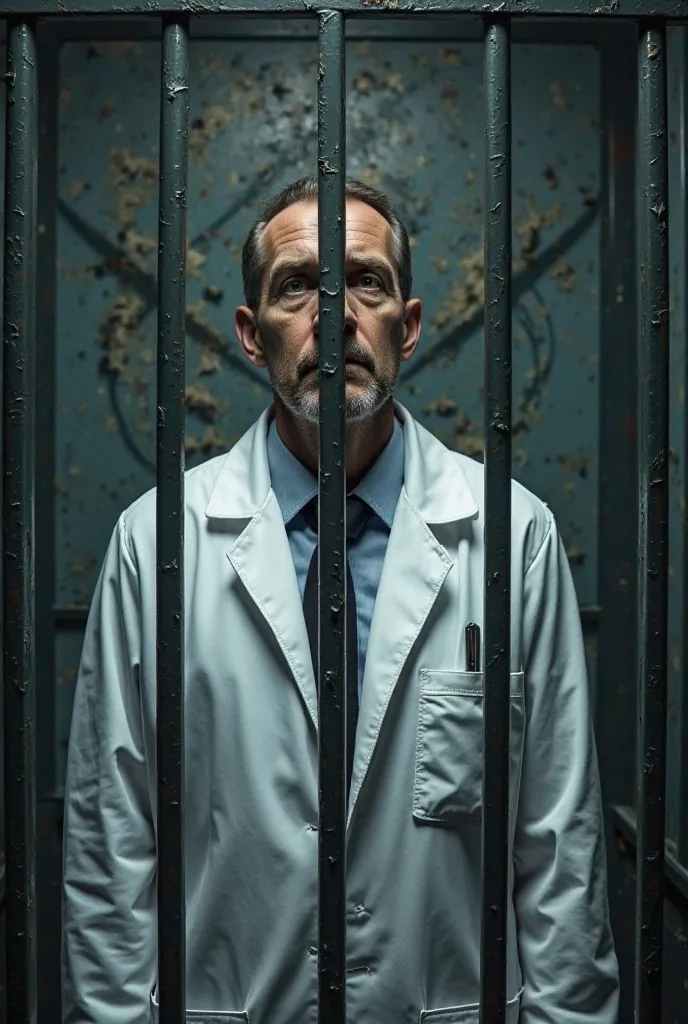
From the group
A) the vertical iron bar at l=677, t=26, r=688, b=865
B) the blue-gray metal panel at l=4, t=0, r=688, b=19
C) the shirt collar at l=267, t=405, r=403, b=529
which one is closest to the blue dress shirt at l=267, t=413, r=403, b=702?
the shirt collar at l=267, t=405, r=403, b=529

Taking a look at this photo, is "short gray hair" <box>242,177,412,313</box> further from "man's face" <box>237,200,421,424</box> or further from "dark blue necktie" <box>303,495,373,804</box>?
"dark blue necktie" <box>303,495,373,804</box>

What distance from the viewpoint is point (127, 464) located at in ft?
7.41

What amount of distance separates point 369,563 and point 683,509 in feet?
2.23

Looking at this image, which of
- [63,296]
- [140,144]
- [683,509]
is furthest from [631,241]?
[63,296]

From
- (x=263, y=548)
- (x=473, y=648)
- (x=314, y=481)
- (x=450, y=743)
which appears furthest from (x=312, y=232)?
(x=450, y=743)

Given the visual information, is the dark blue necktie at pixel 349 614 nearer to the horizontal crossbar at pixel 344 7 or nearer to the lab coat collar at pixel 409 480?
the lab coat collar at pixel 409 480

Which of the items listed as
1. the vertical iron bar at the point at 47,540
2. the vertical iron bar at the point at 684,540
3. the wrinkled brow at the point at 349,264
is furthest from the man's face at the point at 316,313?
the vertical iron bar at the point at 47,540

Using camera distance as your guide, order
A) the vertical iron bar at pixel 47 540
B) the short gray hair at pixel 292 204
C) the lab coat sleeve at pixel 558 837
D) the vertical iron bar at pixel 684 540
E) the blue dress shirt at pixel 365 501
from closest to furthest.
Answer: the lab coat sleeve at pixel 558 837, the blue dress shirt at pixel 365 501, the short gray hair at pixel 292 204, the vertical iron bar at pixel 684 540, the vertical iron bar at pixel 47 540

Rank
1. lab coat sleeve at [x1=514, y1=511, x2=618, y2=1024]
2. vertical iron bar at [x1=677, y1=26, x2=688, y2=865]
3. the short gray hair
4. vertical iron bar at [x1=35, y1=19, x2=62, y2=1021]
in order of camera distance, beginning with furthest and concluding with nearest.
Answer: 1. vertical iron bar at [x1=35, y1=19, x2=62, y2=1021]
2. vertical iron bar at [x1=677, y1=26, x2=688, y2=865]
3. the short gray hair
4. lab coat sleeve at [x1=514, y1=511, x2=618, y2=1024]

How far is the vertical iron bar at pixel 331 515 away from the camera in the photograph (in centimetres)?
65

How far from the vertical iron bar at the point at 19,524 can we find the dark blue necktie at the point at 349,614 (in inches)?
23.2

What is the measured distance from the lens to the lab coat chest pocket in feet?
4.38

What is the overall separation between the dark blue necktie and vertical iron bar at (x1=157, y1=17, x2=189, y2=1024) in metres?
0.57

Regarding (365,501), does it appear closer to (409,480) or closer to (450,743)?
(409,480)
